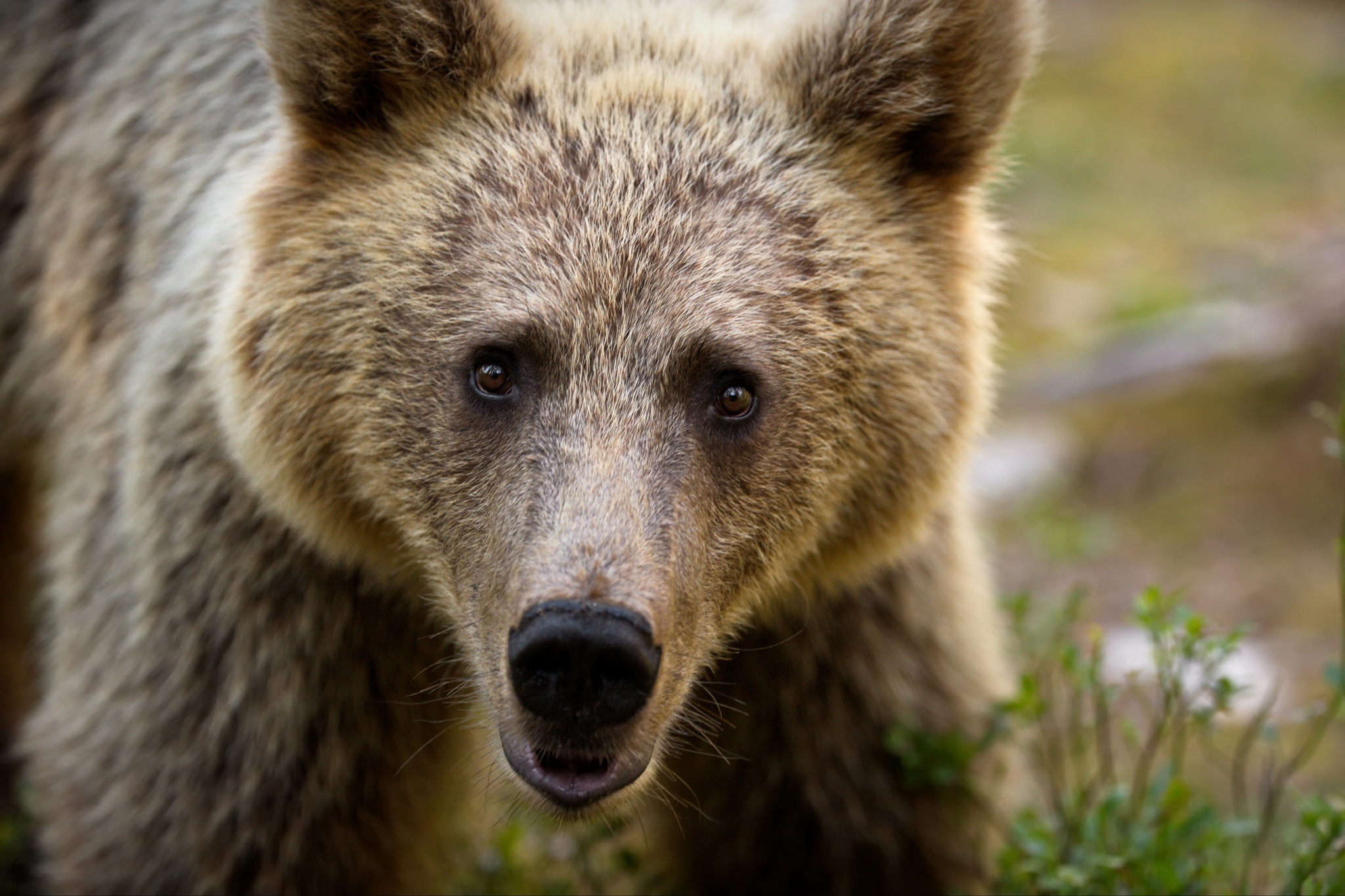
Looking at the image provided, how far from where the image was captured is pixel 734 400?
3256 mm

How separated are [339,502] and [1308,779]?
4.39 metres

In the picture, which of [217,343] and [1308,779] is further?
[1308,779]

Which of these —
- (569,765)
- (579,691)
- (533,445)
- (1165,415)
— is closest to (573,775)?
(569,765)

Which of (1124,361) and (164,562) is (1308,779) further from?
(164,562)

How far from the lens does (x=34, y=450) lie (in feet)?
17.7

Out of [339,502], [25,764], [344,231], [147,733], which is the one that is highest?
[344,231]

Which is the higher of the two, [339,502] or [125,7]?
[125,7]

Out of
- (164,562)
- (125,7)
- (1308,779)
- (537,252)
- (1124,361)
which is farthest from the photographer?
(1124,361)

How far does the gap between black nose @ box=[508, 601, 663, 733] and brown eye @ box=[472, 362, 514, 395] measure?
1.95 feet

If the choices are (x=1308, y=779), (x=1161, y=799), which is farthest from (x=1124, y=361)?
(x=1161, y=799)

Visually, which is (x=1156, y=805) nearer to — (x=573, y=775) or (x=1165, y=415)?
(x=573, y=775)

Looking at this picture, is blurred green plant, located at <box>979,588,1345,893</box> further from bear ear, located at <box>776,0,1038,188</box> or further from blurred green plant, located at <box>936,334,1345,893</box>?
bear ear, located at <box>776,0,1038,188</box>

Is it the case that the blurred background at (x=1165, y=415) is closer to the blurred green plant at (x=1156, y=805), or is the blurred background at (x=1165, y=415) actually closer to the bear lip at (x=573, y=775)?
the blurred green plant at (x=1156, y=805)

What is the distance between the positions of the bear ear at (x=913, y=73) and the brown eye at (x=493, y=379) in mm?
1031
